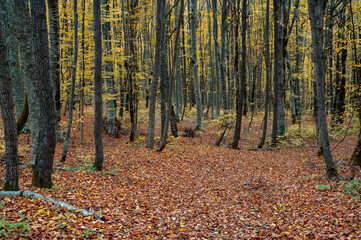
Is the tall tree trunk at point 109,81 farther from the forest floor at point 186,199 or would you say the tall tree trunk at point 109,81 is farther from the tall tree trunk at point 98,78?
the tall tree trunk at point 98,78

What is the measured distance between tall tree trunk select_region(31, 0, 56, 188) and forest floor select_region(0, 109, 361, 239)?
2.37 ft

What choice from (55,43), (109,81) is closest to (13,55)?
(55,43)

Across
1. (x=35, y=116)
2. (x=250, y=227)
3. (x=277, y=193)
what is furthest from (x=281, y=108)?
(x=35, y=116)

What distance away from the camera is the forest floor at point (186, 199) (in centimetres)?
484

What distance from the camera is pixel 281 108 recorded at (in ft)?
55.4

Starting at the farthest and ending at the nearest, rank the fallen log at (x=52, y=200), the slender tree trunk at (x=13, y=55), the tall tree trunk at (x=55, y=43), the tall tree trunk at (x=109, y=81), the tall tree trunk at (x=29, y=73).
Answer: the tall tree trunk at (x=109, y=81), the slender tree trunk at (x=13, y=55), the tall tree trunk at (x=55, y=43), the tall tree trunk at (x=29, y=73), the fallen log at (x=52, y=200)

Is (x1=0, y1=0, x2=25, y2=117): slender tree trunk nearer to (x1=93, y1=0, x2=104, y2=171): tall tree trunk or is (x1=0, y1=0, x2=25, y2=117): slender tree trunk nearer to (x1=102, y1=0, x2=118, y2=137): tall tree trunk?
(x1=102, y1=0, x2=118, y2=137): tall tree trunk

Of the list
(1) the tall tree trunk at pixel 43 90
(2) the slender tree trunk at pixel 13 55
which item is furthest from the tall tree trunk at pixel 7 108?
(2) the slender tree trunk at pixel 13 55

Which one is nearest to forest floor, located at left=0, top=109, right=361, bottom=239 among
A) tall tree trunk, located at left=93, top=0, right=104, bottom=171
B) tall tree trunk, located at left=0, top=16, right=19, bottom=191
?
tall tree trunk, located at left=93, top=0, right=104, bottom=171

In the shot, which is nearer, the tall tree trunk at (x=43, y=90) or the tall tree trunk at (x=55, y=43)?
the tall tree trunk at (x=43, y=90)

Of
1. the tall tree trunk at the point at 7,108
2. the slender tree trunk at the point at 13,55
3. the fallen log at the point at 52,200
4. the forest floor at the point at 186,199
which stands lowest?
the forest floor at the point at 186,199

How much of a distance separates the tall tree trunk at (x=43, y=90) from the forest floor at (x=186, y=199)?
2.37ft

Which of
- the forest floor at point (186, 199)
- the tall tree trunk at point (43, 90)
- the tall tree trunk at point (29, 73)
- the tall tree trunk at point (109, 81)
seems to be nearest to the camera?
the forest floor at point (186, 199)

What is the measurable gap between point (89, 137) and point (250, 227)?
11.9 metres
